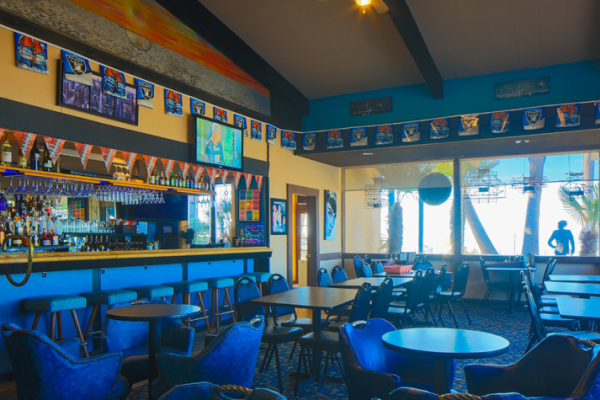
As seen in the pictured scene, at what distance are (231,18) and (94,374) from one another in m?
5.69

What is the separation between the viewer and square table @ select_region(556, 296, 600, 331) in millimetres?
3502

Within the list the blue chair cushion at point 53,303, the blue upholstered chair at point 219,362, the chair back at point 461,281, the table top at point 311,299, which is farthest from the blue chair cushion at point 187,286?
the chair back at point 461,281

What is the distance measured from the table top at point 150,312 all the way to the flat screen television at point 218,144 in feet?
11.9

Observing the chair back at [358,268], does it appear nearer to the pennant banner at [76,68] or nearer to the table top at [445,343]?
the pennant banner at [76,68]

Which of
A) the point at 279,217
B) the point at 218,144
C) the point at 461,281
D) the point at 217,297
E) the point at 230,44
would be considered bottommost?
the point at 217,297

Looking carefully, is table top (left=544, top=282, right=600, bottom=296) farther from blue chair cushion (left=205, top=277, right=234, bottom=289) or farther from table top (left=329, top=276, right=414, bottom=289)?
blue chair cushion (left=205, top=277, right=234, bottom=289)

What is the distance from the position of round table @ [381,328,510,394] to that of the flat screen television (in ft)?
16.2

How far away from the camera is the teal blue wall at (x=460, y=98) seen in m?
7.67

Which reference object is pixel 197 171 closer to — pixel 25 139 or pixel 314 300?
pixel 25 139

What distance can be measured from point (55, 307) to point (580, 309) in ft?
14.8

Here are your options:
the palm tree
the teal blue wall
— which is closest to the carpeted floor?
the palm tree

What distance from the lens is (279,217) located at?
8867 millimetres

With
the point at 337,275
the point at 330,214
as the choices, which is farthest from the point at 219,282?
the point at 330,214

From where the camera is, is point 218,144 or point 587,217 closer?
point 218,144
